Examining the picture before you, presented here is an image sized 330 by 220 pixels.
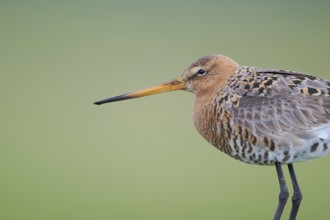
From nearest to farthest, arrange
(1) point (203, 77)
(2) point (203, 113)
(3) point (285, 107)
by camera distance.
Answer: (3) point (285, 107) < (2) point (203, 113) < (1) point (203, 77)

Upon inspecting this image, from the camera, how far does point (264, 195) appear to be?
1155 centimetres

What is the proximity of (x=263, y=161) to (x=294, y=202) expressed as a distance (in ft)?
1.86

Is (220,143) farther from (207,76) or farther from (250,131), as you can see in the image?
(207,76)

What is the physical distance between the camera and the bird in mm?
6605

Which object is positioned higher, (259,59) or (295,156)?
(259,59)

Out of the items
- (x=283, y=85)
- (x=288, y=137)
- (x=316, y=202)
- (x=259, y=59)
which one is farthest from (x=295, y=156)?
(x=259, y=59)

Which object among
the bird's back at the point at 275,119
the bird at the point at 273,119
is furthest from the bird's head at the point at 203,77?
the bird's back at the point at 275,119

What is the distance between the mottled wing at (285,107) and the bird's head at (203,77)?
513mm

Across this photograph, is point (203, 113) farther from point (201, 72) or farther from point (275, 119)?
point (275, 119)

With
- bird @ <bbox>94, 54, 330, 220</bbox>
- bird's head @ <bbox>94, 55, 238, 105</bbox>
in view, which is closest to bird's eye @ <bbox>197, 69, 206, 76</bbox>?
bird's head @ <bbox>94, 55, 238, 105</bbox>

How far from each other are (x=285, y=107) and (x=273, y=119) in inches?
5.7

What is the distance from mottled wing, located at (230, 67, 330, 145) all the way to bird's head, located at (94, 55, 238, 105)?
51cm

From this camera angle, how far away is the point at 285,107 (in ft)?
22.1

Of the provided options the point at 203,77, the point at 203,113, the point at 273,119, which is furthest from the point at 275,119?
the point at 203,77
